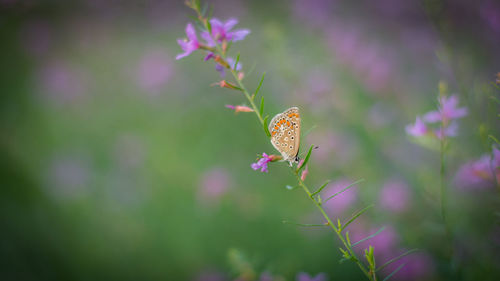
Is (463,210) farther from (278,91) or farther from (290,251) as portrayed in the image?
(278,91)

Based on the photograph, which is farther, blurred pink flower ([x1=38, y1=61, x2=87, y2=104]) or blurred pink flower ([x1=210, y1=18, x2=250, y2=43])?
blurred pink flower ([x1=38, y1=61, x2=87, y2=104])

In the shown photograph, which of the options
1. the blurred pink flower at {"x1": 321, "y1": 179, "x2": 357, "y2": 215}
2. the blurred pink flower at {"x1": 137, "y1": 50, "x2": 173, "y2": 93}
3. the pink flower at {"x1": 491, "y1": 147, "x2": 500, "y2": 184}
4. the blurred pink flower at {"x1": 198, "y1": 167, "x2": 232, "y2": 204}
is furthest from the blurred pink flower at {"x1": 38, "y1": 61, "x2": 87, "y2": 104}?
the pink flower at {"x1": 491, "y1": 147, "x2": 500, "y2": 184}

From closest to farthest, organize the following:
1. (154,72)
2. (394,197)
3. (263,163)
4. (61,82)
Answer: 1. (263,163)
2. (394,197)
3. (154,72)
4. (61,82)

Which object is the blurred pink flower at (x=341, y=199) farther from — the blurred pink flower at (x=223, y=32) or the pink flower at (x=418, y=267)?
the blurred pink flower at (x=223, y=32)

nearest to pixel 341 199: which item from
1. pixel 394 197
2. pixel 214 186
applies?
pixel 394 197

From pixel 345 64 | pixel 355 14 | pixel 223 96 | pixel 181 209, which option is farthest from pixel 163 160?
pixel 355 14

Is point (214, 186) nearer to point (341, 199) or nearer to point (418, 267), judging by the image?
point (341, 199)

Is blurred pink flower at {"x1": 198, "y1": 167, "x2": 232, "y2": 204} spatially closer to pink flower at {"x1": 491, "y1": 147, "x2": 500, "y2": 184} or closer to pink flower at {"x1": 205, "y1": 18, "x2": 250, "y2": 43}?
pink flower at {"x1": 205, "y1": 18, "x2": 250, "y2": 43}
